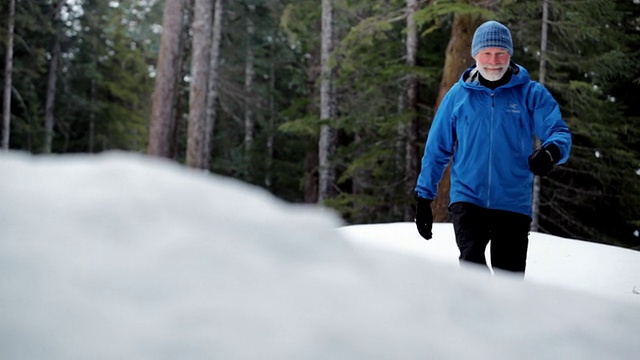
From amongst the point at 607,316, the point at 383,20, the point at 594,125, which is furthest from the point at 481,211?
the point at 383,20

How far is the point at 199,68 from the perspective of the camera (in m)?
12.9

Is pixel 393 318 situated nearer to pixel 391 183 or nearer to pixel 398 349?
pixel 398 349

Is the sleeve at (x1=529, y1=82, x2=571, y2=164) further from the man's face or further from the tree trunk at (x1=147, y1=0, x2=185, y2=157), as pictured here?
the tree trunk at (x1=147, y1=0, x2=185, y2=157)

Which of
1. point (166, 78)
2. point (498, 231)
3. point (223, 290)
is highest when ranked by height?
point (166, 78)

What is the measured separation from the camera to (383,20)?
10.2m

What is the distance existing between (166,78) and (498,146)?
992cm

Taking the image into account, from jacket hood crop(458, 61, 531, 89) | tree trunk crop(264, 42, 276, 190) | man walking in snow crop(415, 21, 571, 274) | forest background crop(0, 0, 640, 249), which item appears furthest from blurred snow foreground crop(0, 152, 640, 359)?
tree trunk crop(264, 42, 276, 190)

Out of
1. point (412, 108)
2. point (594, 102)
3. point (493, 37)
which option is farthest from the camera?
point (412, 108)

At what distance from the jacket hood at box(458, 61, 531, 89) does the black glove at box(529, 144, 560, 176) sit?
41 cm

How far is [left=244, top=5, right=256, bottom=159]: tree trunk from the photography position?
19.4m

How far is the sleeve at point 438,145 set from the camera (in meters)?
3.36

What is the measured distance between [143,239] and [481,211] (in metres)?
2.52

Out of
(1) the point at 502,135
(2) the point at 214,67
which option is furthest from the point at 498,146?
(2) the point at 214,67

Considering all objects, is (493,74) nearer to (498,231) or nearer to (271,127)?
(498,231)
